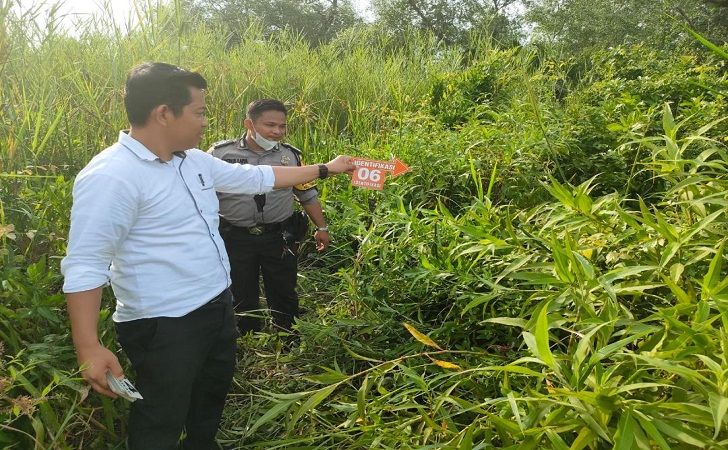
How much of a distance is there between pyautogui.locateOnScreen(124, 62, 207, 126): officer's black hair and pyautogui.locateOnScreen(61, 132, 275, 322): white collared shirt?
10 centimetres

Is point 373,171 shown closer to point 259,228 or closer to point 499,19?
point 259,228

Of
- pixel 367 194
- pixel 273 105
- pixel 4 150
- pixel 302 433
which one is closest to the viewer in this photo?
pixel 302 433

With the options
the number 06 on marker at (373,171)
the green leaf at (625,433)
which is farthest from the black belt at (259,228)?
the green leaf at (625,433)

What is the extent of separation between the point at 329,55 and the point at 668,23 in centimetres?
760

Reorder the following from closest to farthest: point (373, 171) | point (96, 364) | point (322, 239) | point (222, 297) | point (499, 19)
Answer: point (96, 364) < point (222, 297) < point (373, 171) < point (322, 239) < point (499, 19)

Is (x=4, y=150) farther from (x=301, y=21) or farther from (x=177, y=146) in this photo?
(x=301, y=21)

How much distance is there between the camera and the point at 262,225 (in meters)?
3.09

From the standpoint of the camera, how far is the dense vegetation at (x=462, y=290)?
139cm

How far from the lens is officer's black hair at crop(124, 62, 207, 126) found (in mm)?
1847

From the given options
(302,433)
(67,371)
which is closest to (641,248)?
(302,433)

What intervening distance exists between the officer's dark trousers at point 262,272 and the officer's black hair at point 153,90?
49.8 inches

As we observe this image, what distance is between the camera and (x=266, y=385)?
2475 millimetres

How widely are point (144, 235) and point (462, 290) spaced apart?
124 cm

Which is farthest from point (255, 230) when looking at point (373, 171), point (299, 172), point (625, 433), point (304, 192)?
point (625, 433)
